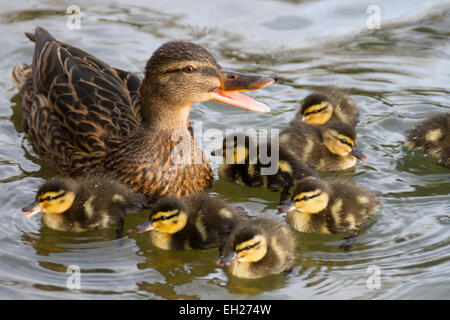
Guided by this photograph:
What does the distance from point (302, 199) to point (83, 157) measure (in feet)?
4.22

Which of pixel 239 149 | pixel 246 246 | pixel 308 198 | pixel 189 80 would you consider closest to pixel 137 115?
pixel 189 80

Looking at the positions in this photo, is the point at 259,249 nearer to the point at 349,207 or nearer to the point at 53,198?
the point at 349,207

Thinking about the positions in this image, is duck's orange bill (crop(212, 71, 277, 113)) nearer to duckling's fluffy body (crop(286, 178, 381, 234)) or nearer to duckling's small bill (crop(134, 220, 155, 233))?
duckling's fluffy body (crop(286, 178, 381, 234))

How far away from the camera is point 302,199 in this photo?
12.3 feet

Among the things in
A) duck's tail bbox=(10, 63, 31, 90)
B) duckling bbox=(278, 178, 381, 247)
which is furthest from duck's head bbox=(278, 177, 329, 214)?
duck's tail bbox=(10, 63, 31, 90)

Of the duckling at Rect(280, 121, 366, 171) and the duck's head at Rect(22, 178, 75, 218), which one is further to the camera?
the duckling at Rect(280, 121, 366, 171)

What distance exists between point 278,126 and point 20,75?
1873mm

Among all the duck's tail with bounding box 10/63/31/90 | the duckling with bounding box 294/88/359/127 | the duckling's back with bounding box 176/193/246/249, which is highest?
the duck's tail with bounding box 10/63/31/90

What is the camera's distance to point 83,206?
3832mm

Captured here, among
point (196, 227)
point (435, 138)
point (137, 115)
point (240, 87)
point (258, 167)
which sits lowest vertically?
point (196, 227)

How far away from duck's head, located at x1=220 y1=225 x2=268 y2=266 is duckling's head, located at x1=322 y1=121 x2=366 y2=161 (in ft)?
4.00

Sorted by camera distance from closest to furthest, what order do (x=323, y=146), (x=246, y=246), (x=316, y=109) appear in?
(x=246, y=246) < (x=323, y=146) < (x=316, y=109)

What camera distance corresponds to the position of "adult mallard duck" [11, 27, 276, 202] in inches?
153

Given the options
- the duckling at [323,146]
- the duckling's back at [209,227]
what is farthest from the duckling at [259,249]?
the duckling at [323,146]
